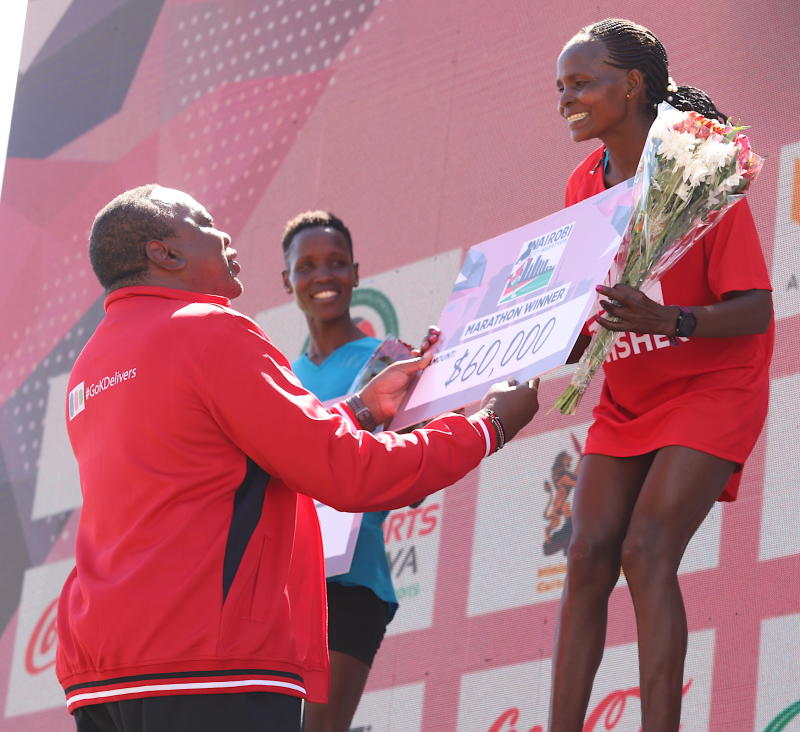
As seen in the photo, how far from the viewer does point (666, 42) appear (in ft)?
14.4

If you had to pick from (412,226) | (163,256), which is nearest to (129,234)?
(163,256)

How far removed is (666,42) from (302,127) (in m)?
1.94

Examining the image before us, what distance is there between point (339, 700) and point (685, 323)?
4.17 ft

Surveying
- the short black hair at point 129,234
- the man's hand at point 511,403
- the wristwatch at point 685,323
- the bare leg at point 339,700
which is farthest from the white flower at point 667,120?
the bare leg at point 339,700

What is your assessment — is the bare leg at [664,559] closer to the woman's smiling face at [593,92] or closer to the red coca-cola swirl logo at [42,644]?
the woman's smiling face at [593,92]

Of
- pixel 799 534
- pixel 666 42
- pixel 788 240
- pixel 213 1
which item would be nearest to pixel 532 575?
pixel 799 534

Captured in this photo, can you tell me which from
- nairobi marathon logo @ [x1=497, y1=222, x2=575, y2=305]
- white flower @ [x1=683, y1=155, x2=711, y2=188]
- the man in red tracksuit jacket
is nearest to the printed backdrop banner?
nairobi marathon logo @ [x1=497, y1=222, x2=575, y2=305]

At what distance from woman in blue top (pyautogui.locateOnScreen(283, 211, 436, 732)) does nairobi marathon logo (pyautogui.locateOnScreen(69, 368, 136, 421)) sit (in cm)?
85

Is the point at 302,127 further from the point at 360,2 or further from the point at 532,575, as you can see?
the point at 532,575

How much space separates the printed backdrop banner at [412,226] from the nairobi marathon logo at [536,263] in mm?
1173

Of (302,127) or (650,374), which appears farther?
(302,127)

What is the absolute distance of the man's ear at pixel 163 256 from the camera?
262cm

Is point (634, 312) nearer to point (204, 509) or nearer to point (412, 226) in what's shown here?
point (204, 509)

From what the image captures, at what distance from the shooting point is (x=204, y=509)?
2.37m
